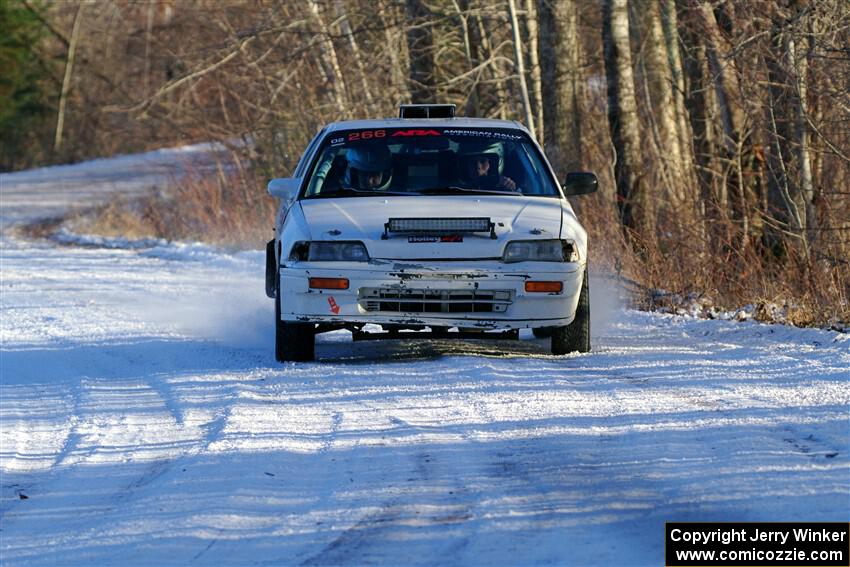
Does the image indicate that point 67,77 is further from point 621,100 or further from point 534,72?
point 621,100

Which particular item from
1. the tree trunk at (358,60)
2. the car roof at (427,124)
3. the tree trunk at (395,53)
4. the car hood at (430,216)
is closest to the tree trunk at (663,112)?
the tree trunk at (395,53)

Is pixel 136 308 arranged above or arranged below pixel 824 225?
below

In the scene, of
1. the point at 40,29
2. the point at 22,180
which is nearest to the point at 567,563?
the point at 22,180

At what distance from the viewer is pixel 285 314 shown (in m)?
8.56

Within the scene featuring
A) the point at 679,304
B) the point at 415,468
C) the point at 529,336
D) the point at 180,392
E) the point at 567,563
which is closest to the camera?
the point at 567,563

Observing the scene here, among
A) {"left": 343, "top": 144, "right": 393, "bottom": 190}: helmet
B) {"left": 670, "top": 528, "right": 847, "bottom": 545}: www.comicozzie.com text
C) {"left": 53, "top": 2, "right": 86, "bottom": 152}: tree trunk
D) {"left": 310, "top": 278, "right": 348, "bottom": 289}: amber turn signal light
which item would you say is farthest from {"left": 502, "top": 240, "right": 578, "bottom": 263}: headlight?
{"left": 53, "top": 2, "right": 86, "bottom": 152}: tree trunk

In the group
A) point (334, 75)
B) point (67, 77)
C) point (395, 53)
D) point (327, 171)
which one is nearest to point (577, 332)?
point (327, 171)

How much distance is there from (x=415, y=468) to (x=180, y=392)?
8.98ft

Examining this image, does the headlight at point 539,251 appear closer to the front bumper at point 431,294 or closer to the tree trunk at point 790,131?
the front bumper at point 431,294

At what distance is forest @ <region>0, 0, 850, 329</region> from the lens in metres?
12.6

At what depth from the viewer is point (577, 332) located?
29.4ft

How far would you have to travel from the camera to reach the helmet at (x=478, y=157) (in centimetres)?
949

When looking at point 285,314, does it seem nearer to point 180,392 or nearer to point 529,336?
point 180,392

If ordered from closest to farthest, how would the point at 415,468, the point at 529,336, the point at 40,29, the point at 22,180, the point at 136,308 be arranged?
the point at 415,468
the point at 529,336
the point at 136,308
the point at 22,180
the point at 40,29
